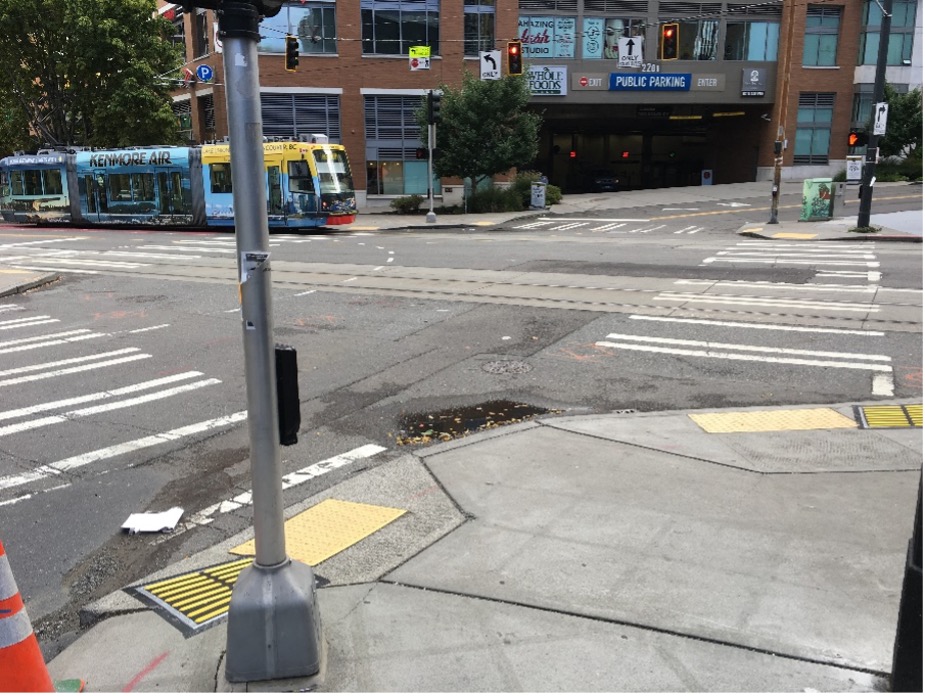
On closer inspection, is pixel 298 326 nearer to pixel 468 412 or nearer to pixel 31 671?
pixel 468 412

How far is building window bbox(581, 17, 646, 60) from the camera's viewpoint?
146ft

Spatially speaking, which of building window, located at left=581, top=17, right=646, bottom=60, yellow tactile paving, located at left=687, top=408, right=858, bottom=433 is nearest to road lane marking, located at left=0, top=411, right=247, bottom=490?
yellow tactile paving, located at left=687, top=408, right=858, bottom=433

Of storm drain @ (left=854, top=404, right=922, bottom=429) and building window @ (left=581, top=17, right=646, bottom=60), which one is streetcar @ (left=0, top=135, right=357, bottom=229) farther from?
storm drain @ (left=854, top=404, right=922, bottom=429)

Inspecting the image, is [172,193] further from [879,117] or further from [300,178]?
[879,117]

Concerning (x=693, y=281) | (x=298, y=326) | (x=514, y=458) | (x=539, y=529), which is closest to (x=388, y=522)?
(x=539, y=529)

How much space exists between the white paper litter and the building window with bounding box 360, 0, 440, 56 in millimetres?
39277

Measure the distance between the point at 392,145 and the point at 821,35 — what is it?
26.8m

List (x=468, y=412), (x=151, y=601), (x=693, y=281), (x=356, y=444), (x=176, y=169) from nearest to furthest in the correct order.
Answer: (x=151, y=601) < (x=356, y=444) < (x=468, y=412) < (x=693, y=281) < (x=176, y=169)

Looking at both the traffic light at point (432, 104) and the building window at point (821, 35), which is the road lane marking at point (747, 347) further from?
the building window at point (821, 35)

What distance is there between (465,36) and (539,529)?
134 feet

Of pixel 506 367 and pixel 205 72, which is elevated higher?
pixel 205 72

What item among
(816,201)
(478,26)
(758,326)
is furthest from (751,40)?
(758,326)

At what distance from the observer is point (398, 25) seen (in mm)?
40969

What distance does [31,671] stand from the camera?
3350 mm
